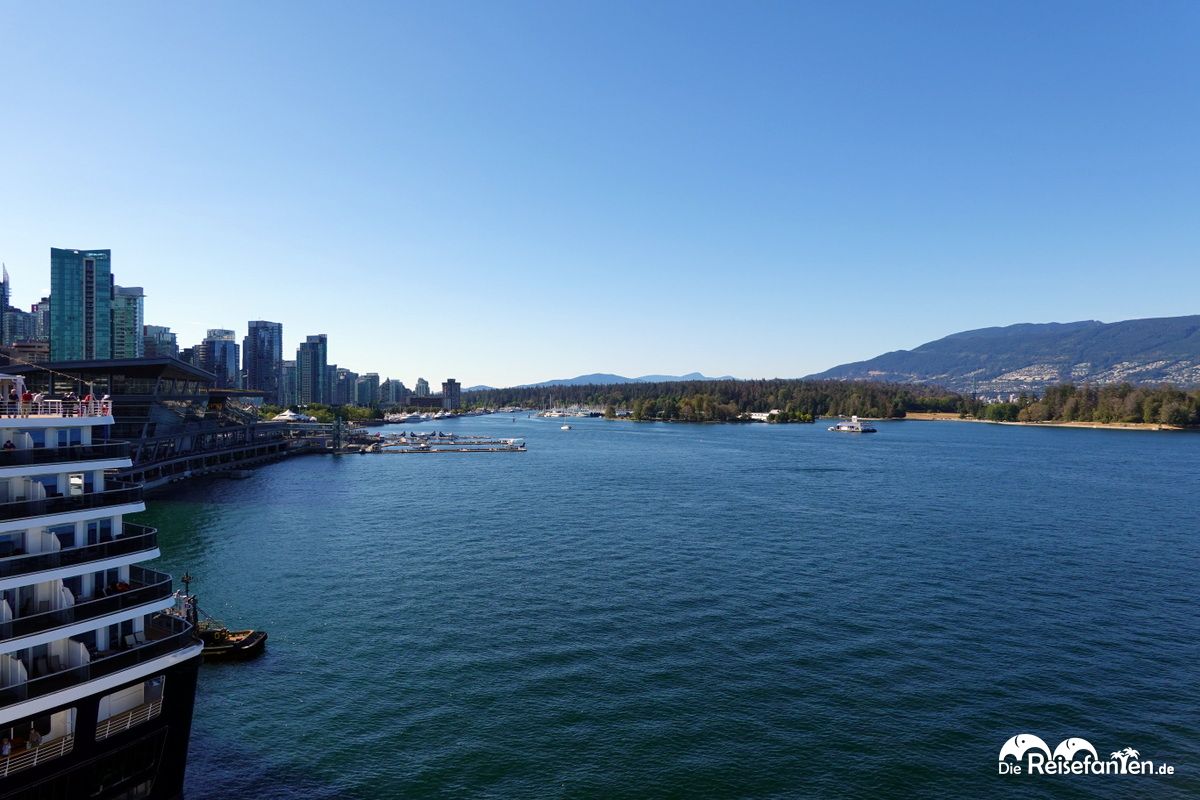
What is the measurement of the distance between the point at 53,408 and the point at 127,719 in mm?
9313

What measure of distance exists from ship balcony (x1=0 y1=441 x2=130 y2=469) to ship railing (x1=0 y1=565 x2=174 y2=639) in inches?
147

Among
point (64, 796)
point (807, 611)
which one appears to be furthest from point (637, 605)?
point (64, 796)

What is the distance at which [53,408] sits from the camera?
19047 millimetres

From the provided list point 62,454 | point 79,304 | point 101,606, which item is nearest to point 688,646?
point 101,606

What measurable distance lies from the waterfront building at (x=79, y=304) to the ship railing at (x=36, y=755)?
17731 cm

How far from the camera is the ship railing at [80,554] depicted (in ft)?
52.0

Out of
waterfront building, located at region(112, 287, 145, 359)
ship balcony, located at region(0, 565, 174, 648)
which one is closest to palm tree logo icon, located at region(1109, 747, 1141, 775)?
ship balcony, located at region(0, 565, 174, 648)

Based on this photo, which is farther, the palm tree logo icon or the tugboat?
the tugboat

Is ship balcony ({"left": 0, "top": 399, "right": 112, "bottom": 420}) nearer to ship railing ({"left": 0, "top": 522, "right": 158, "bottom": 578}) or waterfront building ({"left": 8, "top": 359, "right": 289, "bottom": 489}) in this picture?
ship railing ({"left": 0, "top": 522, "right": 158, "bottom": 578})

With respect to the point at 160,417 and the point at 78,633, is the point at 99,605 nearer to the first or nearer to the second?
the point at 78,633

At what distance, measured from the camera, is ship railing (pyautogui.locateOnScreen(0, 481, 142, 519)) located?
1619 centimetres

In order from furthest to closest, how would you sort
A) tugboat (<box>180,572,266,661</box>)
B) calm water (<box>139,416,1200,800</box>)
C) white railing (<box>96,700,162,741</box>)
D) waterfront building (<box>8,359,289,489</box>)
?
waterfront building (<box>8,359,289,489</box>) → tugboat (<box>180,572,266,661</box>) → calm water (<box>139,416,1200,800</box>) → white railing (<box>96,700,162,741</box>)

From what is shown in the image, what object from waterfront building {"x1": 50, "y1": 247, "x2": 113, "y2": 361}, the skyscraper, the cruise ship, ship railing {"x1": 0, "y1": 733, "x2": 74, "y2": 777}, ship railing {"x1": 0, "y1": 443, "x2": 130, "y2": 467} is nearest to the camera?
ship railing {"x1": 0, "y1": 733, "x2": 74, "y2": 777}

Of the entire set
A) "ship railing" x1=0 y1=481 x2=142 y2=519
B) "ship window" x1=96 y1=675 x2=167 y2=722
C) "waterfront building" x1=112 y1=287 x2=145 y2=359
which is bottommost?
"ship window" x1=96 y1=675 x2=167 y2=722
